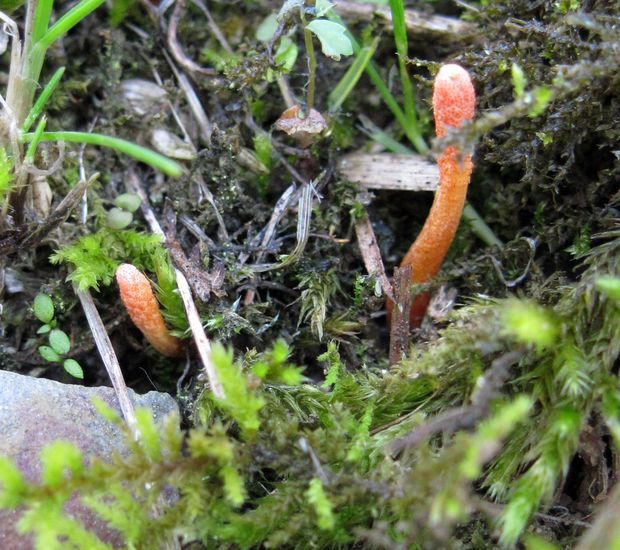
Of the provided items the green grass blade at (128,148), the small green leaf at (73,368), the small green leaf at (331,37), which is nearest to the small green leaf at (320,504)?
→ the green grass blade at (128,148)

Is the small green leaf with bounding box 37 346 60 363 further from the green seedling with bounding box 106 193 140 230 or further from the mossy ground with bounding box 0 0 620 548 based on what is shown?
the green seedling with bounding box 106 193 140 230

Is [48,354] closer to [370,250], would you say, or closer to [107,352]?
[107,352]

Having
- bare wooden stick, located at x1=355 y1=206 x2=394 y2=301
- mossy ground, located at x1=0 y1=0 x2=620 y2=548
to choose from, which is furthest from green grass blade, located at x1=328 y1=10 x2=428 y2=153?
bare wooden stick, located at x1=355 y1=206 x2=394 y2=301

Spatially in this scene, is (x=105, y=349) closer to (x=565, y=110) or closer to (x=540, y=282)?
(x=540, y=282)

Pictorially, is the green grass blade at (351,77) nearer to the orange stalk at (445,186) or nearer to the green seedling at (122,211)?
the orange stalk at (445,186)

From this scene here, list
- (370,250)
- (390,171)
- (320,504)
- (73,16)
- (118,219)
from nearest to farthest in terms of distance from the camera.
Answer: (320,504), (73,16), (118,219), (370,250), (390,171)

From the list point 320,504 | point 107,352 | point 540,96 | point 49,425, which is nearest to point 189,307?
point 107,352

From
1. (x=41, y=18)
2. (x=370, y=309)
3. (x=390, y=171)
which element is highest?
(x=41, y=18)
